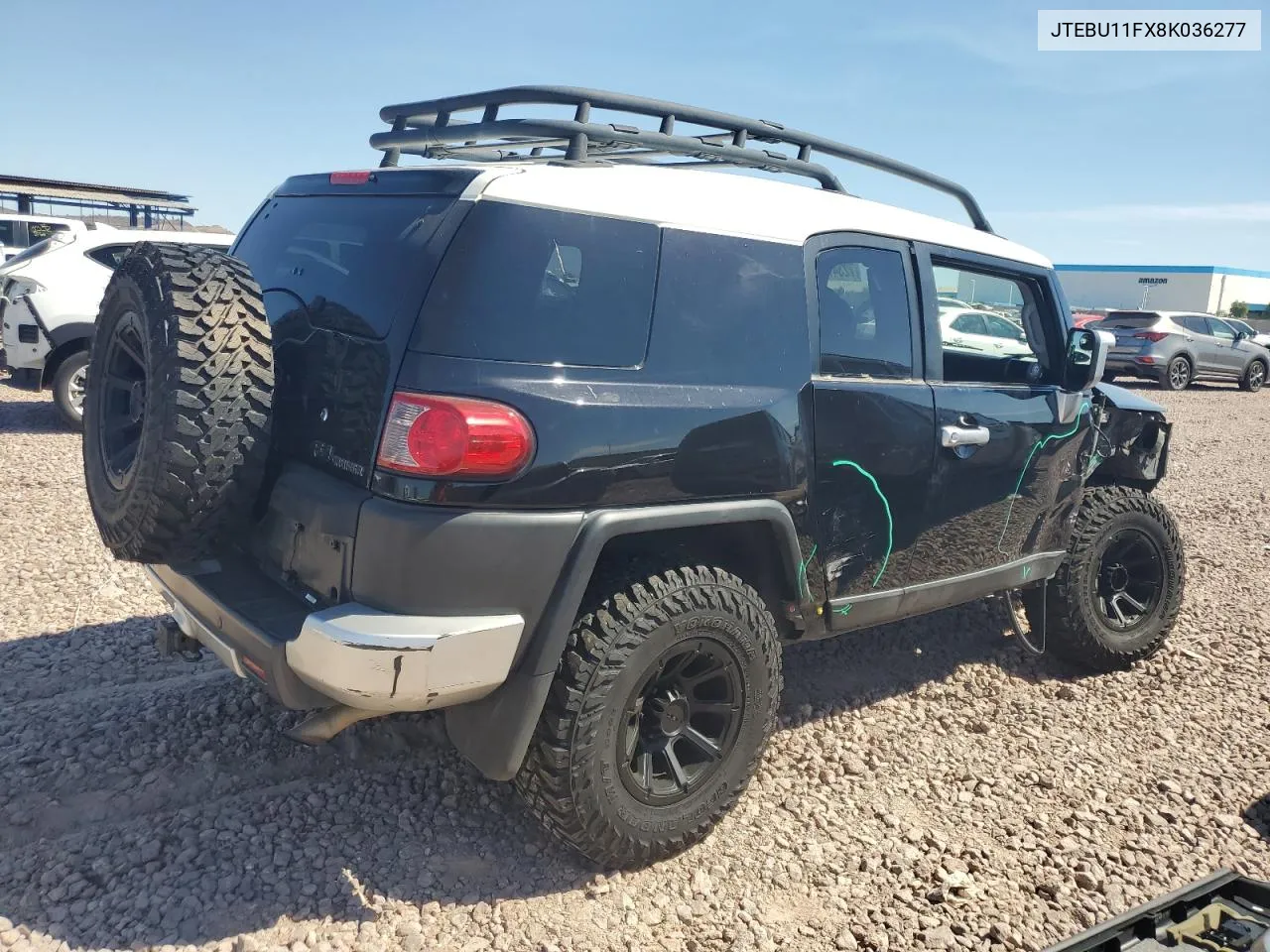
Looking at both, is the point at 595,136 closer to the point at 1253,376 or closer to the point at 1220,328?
the point at 1220,328

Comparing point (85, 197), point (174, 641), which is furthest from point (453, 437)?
point (85, 197)

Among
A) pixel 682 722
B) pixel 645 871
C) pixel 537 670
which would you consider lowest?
pixel 645 871

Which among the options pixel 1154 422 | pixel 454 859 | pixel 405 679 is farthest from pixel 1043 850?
pixel 1154 422

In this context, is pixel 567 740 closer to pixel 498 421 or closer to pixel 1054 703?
pixel 498 421

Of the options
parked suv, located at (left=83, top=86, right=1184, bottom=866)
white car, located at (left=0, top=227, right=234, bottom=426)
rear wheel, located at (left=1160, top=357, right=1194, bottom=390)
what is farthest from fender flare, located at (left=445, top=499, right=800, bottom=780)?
rear wheel, located at (left=1160, top=357, right=1194, bottom=390)

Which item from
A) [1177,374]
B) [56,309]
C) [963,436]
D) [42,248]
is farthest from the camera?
[1177,374]

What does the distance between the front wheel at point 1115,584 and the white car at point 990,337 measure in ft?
2.75

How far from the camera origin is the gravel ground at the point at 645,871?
2627 millimetres

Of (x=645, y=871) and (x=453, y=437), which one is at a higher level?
(x=453, y=437)

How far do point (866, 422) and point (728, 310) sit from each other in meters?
0.66

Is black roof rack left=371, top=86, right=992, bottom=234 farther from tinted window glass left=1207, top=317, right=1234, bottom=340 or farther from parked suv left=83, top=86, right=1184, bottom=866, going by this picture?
tinted window glass left=1207, top=317, right=1234, bottom=340

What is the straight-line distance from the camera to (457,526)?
2350mm

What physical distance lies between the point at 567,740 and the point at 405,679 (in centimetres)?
52

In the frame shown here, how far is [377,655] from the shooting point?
7.46ft
